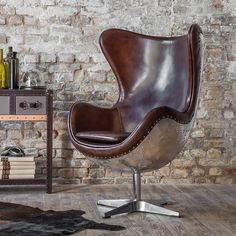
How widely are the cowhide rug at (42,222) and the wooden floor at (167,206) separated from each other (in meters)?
0.09

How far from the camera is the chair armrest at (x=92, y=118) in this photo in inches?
140

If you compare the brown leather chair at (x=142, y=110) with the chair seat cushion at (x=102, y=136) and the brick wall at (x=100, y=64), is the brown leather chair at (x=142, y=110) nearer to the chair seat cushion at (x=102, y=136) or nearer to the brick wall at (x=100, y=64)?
the chair seat cushion at (x=102, y=136)

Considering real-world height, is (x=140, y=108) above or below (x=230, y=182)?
above

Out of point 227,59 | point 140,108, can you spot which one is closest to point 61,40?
point 140,108

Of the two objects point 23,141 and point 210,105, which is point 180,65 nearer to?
point 210,105

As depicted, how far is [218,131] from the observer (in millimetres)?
4797

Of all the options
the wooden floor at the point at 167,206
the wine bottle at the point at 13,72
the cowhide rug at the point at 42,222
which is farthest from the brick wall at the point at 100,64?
the cowhide rug at the point at 42,222

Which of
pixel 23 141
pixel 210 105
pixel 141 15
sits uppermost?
pixel 141 15

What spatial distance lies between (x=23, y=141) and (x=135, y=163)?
178 centimetres

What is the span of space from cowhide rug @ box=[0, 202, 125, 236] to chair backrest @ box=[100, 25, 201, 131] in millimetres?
935

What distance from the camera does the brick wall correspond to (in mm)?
4621

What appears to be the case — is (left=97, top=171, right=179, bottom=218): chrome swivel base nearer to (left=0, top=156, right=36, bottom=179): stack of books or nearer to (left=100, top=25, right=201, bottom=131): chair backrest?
(left=100, top=25, right=201, bottom=131): chair backrest

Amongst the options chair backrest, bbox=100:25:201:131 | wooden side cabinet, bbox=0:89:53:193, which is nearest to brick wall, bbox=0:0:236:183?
wooden side cabinet, bbox=0:89:53:193

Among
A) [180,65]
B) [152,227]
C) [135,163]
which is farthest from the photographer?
[180,65]
